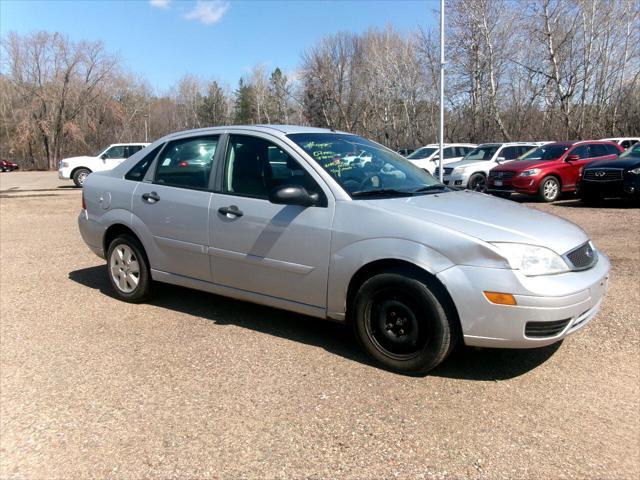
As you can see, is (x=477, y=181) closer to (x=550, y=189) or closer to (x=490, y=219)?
(x=550, y=189)

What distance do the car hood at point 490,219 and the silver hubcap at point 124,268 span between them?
2.65 meters

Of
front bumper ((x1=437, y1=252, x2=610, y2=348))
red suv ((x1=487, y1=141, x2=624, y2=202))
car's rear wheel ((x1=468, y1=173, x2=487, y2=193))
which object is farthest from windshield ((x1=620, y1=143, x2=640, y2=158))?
front bumper ((x1=437, y1=252, x2=610, y2=348))

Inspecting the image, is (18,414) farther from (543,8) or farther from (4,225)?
(543,8)

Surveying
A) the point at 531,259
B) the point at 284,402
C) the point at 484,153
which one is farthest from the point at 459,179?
the point at 284,402

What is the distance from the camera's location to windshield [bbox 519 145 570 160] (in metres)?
14.6

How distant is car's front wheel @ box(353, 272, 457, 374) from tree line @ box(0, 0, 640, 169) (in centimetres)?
3093

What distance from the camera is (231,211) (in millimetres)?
4156

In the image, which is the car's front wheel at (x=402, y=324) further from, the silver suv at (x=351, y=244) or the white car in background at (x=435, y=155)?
the white car in background at (x=435, y=155)

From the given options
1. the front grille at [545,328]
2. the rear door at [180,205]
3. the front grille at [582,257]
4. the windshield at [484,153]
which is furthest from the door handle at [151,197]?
the windshield at [484,153]

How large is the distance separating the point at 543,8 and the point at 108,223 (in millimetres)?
31462

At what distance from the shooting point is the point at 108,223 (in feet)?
16.9

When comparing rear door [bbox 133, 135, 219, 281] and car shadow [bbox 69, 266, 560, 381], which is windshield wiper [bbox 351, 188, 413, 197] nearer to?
car shadow [bbox 69, 266, 560, 381]

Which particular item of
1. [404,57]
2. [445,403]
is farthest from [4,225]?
[404,57]

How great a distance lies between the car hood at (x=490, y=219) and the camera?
10.7 ft
